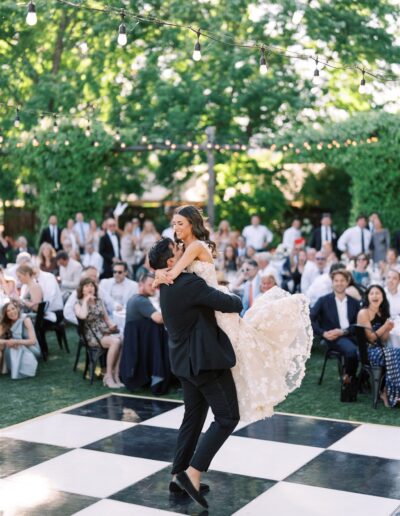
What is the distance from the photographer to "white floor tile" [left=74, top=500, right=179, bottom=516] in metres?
4.39

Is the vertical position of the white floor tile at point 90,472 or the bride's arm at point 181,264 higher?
the bride's arm at point 181,264

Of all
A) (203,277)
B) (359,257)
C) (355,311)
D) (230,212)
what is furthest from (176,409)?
(230,212)

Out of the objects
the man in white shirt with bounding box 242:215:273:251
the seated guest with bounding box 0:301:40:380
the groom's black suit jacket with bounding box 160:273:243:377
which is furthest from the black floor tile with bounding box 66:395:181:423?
the man in white shirt with bounding box 242:215:273:251

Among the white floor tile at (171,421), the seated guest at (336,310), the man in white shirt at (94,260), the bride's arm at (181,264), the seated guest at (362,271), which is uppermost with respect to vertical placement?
the bride's arm at (181,264)

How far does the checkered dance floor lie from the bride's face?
1.44m

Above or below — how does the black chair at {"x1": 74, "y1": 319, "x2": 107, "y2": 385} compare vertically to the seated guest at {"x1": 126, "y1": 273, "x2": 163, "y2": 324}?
below

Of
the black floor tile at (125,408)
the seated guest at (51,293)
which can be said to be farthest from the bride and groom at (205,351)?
the seated guest at (51,293)

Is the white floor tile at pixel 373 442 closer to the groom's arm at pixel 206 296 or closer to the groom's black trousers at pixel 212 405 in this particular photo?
the groom's black trousers at pixel 212 405

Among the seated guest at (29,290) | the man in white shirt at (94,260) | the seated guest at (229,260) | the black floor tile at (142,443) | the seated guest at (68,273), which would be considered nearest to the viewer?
the black floor tile at (142,443)

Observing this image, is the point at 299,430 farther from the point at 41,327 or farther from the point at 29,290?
the point at 29,290

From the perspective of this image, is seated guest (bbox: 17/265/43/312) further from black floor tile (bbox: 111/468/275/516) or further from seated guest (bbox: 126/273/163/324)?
black floor tile (bbox: 111/468/275/516)

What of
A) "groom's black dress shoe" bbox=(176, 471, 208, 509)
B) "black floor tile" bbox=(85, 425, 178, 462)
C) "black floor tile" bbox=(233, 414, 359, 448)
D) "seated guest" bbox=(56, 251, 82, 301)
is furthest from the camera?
"seated guest" bbox=(56, 251, 82, 301)

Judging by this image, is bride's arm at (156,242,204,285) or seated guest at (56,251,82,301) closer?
bride's arm at (156,242,204,285)

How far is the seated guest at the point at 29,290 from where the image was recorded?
8.74m
